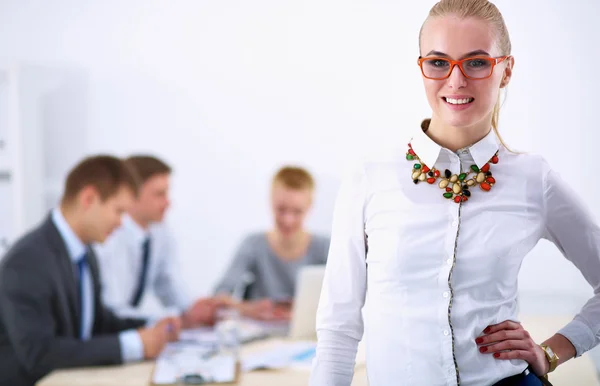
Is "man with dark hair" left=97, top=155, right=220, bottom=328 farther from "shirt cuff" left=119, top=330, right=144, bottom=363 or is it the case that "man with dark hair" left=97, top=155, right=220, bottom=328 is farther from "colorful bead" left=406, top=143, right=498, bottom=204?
"colorful bead" left=406, top=143, right=498, bottom=204

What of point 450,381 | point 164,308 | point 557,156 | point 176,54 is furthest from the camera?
point 176,54

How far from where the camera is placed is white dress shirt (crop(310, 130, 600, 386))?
109cm

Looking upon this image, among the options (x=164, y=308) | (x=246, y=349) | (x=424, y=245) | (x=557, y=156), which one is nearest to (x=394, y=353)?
(x=424, y=245)

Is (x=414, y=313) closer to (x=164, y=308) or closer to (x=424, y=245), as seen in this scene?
(x=424, y=245)

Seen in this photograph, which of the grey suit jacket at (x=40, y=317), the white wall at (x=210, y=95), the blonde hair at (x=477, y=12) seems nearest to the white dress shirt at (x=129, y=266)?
the white wall at (x=210, y=95)

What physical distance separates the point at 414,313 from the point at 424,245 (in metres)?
0.11

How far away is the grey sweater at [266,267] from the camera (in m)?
3.84

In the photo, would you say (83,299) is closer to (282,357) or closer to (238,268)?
(282,357)

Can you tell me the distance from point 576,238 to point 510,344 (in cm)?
21

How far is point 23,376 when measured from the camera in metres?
2.49

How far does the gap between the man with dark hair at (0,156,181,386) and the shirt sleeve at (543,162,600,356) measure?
1583 millimetres

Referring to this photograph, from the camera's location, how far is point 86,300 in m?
2.75

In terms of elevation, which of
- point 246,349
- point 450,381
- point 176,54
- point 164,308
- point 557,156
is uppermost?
point 176,54

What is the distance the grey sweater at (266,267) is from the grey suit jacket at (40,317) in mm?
1398
